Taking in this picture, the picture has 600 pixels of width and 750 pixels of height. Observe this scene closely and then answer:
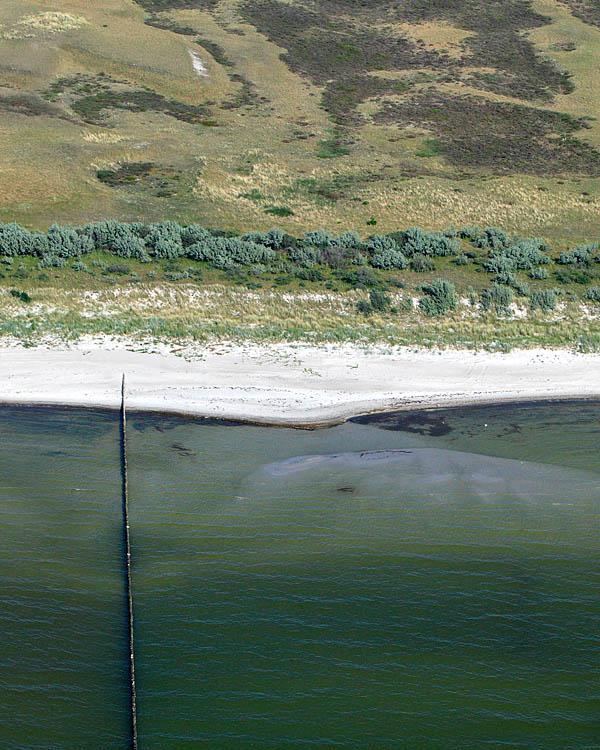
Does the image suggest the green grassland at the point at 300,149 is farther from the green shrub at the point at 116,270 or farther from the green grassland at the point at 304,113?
the green grassland at the point at 304,113

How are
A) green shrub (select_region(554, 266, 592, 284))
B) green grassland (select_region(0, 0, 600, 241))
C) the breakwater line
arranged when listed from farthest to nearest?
1. green grassland (select_region(0, 0, 600, 241))
2. green shrub (select_region(554, 266, 592, 284))
3. the breakwater line

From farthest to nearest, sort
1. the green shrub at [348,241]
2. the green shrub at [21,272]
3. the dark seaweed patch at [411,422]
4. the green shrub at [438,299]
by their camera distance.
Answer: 1. the green shrub at [348,241]
2. the green shrub at [21,272]
3. the green shrub at [438,299]
4. the dark seaweed patch at [411,422]

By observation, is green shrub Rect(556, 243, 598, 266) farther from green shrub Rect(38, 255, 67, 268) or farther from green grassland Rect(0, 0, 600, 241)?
green shrub Rect(38, 255, 67, 268)

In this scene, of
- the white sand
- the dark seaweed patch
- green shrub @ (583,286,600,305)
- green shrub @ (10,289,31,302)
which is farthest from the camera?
green shrub @ (583,286,600,305)

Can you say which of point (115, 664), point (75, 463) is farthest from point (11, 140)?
point (115, 664)

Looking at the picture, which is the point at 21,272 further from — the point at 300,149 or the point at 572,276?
the point at 300,149

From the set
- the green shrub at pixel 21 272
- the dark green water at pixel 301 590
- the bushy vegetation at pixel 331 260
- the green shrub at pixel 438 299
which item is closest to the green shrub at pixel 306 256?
the bushy vegetation at pixel 331 260

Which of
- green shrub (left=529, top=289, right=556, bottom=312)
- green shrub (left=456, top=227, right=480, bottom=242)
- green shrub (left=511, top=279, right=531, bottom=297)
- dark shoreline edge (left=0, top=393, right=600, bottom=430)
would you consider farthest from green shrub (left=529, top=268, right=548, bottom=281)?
dark shoreline edge (left=0, top=393, right=600, bottom=430)

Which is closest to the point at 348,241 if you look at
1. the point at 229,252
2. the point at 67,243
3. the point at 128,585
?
the point at 229,252
